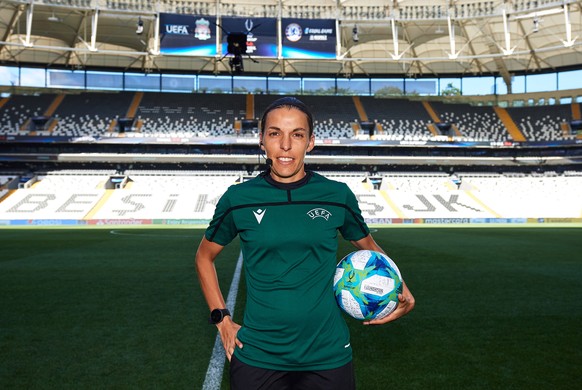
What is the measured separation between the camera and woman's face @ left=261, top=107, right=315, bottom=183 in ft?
8.13

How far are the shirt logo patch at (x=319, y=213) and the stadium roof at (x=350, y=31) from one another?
112 feet

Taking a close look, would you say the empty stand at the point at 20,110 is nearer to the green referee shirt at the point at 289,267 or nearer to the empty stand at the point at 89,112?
the empty stand at the point at 89,112

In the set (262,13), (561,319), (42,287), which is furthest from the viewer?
(262,13)

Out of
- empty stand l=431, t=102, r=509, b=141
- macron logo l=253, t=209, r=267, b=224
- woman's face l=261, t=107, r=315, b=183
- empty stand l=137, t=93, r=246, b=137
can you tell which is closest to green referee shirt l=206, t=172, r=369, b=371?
macron logo l=253, t=209, r=267, b=224

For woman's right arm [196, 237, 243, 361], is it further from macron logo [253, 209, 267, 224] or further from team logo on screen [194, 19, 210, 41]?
team logo on screen [194, 19, 210, 41]

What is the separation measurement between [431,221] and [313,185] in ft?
117

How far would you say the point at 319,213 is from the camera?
99.7 inches

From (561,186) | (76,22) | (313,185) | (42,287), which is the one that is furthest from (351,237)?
(561,186)

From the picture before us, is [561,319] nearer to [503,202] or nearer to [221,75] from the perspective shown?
[503,202]

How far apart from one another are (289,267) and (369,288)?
2.09ft

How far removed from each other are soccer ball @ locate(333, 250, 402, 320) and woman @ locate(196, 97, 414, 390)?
0.27 metres

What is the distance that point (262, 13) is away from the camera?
40.3m

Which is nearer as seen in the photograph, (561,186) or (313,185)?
(313,185)

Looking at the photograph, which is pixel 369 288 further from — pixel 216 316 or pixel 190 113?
pixel 190 113
